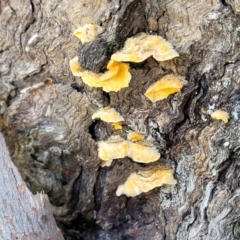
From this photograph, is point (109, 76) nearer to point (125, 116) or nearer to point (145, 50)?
point (145, 50)

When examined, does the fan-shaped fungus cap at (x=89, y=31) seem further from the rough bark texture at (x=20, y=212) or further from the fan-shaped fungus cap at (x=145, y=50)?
the rough bark texture at (x=20, y=212)

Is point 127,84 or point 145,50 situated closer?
point 145,50

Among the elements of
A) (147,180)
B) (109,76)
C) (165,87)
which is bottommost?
(147,180)

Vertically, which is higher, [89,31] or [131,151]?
[89,31]

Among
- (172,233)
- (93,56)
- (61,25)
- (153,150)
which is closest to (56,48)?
(61,25)

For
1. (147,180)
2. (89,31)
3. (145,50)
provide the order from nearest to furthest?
(145,50), (89,31), (147,180)

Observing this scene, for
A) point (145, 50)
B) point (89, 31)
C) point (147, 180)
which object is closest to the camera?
point (145, 50)

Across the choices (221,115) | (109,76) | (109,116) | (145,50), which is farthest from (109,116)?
(221,115)

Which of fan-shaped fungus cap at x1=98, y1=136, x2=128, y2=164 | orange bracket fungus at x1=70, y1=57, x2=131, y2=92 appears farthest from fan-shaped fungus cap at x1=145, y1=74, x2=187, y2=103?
fan-shaped fungus cap at x1=98, y1=136, x2=128, y2=164

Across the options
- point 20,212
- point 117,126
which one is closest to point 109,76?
point 117,126
